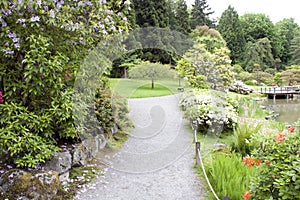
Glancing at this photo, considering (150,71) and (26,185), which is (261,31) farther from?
(26,185)

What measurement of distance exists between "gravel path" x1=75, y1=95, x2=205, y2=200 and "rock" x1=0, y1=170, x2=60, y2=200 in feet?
1.35

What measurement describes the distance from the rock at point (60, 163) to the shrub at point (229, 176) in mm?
1831

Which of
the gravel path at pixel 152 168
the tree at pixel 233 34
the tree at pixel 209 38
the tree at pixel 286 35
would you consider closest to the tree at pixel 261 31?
the tree at pixel 286 35

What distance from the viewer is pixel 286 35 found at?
28.8 meters

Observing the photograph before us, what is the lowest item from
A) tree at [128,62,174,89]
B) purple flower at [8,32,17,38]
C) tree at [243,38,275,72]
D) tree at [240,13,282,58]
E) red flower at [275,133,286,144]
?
red flower at [275,133,286,144]

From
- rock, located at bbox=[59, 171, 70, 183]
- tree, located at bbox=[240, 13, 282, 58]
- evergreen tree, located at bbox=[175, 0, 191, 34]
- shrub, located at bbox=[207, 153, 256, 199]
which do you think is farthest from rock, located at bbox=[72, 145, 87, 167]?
tree, located at bbox=[240, 13, 282, 58]

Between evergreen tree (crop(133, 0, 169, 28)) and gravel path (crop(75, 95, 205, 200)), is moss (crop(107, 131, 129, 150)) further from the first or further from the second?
evergreen tree (crop(133, 0, 169, 28))

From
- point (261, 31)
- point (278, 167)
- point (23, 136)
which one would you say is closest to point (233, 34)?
point (261, 31)

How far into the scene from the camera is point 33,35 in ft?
11.5

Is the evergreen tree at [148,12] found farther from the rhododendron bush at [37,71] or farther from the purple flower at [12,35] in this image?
the purple flower at [12,35]

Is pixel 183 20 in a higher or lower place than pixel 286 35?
lower

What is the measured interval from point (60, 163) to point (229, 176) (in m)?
2.05

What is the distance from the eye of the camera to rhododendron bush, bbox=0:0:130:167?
137 inches

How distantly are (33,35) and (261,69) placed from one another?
75.4 feet
